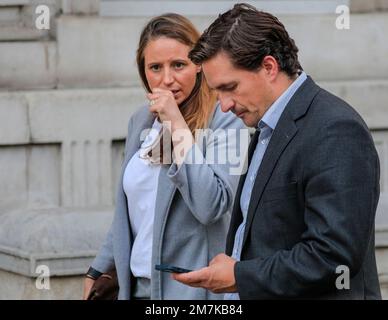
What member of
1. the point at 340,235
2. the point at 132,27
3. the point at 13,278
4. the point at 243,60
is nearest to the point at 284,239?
the point at 340,235

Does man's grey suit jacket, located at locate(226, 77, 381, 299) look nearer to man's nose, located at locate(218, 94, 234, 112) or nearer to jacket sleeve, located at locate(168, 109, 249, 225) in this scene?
man's nose, located at locate(218, 94, 234, 112)

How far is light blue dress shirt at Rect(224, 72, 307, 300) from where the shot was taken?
377cm

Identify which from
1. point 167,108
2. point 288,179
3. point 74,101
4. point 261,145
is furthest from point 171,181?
point 74,101

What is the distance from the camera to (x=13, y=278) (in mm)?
6402

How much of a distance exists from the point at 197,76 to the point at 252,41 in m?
→ 0.91

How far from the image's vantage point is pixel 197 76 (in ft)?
15.2

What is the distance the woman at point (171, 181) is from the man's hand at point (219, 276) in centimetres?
51

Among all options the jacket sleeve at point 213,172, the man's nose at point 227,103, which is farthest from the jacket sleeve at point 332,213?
the jacket sleeve at point 213,172

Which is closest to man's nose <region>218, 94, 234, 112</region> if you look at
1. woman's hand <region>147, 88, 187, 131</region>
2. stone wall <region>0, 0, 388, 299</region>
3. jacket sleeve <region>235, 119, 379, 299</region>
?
jacket sleeve <region>235, 119, 379, 299</region>

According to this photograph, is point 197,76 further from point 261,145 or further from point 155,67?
point 261,145

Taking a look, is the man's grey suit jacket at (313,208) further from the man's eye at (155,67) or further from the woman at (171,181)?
the man's eye at (155,67)

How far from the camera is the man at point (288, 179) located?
11.5 feet

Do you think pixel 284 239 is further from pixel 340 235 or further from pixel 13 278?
pixel 13 278

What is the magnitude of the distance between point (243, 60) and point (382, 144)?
3786mm
